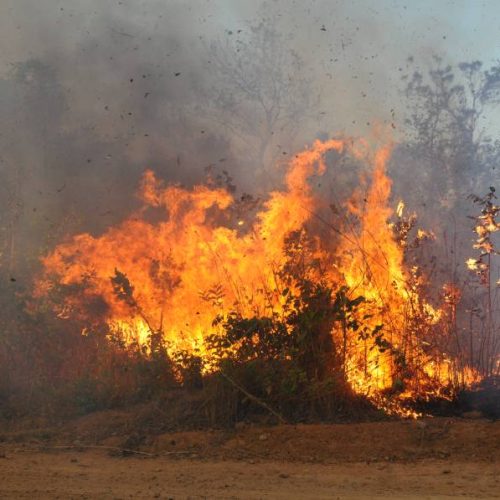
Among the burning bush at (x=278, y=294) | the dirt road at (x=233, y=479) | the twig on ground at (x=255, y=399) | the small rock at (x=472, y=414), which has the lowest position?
the dirt road at (x=233, y=479)

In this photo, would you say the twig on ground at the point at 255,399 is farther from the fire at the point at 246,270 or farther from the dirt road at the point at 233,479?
the dirt road at the point at 233,479

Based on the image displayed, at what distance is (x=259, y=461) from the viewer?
629cm

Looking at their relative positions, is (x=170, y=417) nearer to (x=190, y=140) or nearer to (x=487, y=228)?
(x=487, y=228)

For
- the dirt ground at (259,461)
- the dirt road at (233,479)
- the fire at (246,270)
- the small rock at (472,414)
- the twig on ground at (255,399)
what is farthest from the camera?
the fire at (246,270)

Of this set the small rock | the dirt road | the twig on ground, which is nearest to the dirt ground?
the dirt road

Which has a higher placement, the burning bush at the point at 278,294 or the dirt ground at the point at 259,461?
the burning bush at the point at 278,294

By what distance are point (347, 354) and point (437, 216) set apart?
60.7 feet

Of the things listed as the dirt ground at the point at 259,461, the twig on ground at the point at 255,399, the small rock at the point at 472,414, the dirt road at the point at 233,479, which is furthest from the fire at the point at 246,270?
the dirt road at the point at 233,479

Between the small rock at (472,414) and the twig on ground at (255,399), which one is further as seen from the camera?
the small rock at (472,414)

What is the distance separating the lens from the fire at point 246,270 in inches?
326

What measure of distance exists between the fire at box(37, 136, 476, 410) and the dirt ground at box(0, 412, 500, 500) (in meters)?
1.27

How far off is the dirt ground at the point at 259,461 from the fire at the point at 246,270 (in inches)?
49.9

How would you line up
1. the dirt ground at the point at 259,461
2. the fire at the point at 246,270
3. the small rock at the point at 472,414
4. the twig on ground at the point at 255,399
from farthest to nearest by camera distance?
the fire at the point at 246,270
the small rock at the point at 472,414
the twig on ground at the point at 255,399
the dirt ground at the point at 259,461

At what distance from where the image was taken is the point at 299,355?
24.9 feet
